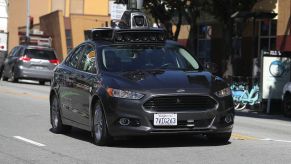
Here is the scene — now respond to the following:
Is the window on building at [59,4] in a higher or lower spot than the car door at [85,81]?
higher

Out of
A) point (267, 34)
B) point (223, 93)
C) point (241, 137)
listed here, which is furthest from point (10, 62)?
point (223, 93)

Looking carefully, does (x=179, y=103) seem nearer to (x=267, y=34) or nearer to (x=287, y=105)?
(x=287, y=105)

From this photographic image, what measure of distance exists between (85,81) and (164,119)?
1762 mm

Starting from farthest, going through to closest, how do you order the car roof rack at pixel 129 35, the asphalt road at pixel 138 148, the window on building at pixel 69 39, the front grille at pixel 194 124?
the window on building at pixel 69 39
the car roof rack at pixel 129 35
the front grille at pixel 194 124
the asphalt road at pixel 138 148

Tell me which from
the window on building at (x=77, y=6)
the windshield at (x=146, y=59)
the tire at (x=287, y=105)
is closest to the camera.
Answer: the windshield at (x=146, y=59)

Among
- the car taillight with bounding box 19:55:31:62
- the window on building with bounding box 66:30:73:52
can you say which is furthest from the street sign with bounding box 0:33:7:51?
the car taillight with bounding box 19:55:31:62

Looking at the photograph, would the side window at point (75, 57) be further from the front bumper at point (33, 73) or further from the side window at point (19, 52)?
the side window at point (19, 52)

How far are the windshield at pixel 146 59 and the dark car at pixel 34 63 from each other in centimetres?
2098

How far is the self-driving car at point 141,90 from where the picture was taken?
9.90 metres

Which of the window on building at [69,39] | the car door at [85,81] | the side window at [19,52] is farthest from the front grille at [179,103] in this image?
the window on building at [69,39]

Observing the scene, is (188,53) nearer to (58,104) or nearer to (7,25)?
(58,104)

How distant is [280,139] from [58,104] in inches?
155

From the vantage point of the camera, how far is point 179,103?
9.95 metres

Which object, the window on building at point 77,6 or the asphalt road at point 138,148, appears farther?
the window on building at point 77,6
